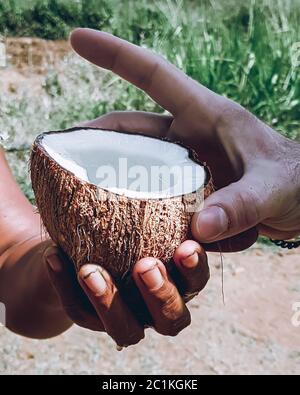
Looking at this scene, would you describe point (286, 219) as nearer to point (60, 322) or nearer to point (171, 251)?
point (171, 251)

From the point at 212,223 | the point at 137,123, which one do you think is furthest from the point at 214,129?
the point at 212,223

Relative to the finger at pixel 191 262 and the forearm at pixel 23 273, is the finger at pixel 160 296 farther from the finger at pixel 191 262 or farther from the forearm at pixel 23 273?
the forearm at pixel 23 273

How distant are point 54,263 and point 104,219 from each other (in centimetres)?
14

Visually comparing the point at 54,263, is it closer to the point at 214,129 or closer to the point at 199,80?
the point at 214,129

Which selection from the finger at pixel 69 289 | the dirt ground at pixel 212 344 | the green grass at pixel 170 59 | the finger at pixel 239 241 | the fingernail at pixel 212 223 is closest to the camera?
the fingernail at pixel 212 223

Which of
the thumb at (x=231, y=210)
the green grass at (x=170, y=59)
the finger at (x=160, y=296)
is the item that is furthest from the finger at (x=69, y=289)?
the green grass at (x=170, y=59)

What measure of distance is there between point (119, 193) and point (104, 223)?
59mm

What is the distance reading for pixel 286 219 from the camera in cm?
146

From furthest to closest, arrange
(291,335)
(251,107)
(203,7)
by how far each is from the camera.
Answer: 1. (203,7)
2. (251,107)
3. (291,335)

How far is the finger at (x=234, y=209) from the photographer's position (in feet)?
3.85

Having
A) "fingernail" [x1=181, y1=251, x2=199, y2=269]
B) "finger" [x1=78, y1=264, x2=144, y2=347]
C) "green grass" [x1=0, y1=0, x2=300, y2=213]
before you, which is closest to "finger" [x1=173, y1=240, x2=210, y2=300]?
"fingernail" [x1=181, y1=251, x2=199, y2=269]

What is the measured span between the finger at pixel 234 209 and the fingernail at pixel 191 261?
0.04 m

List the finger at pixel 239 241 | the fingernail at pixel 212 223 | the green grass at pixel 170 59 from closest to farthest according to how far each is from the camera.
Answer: the fingernail at pixel 212 223
the finger at pixel 239 241
the green grass at pixel 170 59
